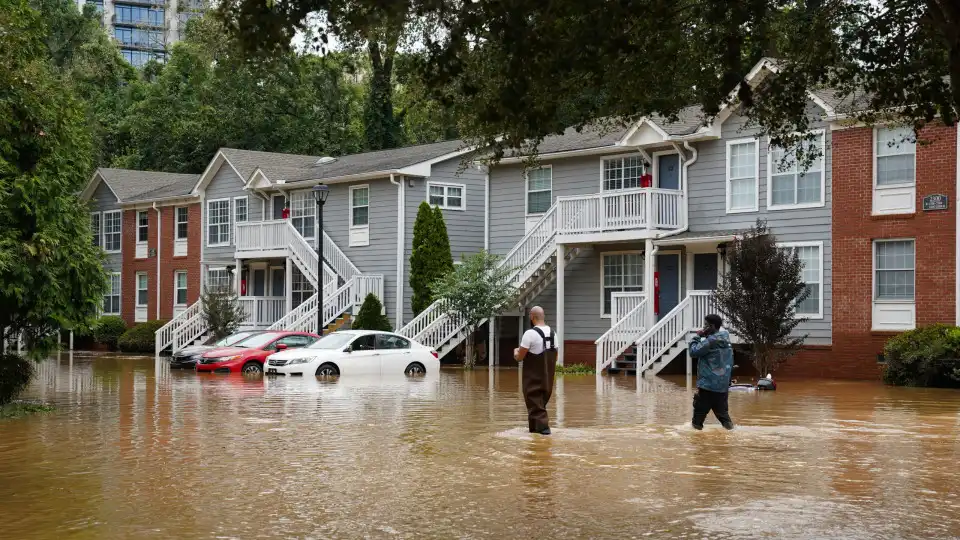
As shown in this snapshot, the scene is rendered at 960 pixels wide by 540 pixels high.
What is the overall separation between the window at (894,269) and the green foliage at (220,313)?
72.0 feet

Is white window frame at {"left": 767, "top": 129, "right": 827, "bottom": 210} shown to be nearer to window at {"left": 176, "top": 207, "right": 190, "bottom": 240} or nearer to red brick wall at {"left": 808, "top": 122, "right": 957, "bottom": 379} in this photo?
red brick wall at {"left": 808, "top": 122, "right": 957, "bottom": 379}

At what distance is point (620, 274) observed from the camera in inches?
1441

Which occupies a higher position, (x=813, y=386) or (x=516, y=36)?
(x=516, y=36)

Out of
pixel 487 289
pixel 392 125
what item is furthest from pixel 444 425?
pixel 392 125

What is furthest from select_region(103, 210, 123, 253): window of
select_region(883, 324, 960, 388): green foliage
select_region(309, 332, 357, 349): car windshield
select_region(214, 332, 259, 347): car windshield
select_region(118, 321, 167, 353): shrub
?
select_region(883, 324, 960, 388): green foliage

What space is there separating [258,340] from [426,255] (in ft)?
22.9

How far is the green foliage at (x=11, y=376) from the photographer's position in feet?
67.8

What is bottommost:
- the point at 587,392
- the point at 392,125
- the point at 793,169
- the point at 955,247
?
the point at 587,392

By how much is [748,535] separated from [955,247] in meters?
20.8

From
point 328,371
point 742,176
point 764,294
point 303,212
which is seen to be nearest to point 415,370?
point 328,371

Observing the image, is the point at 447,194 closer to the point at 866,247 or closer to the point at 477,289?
the point at 477,289

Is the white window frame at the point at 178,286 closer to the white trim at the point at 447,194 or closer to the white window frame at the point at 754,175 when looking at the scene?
the white trim at the point at 447,194

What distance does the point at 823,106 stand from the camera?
100ft

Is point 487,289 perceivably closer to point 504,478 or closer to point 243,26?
point 504,478
